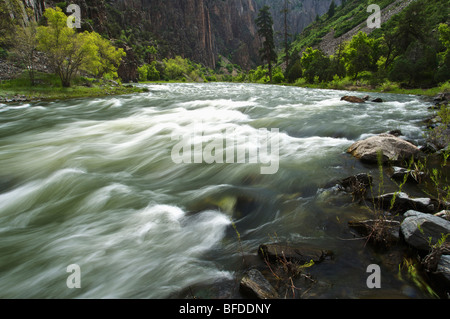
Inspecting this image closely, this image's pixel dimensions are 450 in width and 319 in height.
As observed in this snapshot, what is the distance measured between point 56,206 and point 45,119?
1229 cm

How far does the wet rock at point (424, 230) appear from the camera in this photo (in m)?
2.90

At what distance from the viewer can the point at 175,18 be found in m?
165

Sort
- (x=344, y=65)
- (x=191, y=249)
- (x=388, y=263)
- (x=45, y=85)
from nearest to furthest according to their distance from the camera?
(x=388, y=263) → (x=191, y=249) → (x=45, y=85) → (x=344, y=65)

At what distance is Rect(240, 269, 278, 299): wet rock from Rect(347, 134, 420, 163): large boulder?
5.21 metres

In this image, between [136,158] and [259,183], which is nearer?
[259,183]

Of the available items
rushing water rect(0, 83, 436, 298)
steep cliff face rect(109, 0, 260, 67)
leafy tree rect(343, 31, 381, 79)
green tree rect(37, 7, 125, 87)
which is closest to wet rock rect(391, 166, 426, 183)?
rushing water rect(0, 83, 436, 298)

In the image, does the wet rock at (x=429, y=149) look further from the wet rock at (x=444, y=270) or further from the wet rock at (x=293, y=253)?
the wet rock at (x=293, y=253)

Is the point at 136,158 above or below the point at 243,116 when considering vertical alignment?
below

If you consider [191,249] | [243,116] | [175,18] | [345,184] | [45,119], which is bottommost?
[191,249]

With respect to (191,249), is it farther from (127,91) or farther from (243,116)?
(127,91)

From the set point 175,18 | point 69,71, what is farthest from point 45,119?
point 175,18

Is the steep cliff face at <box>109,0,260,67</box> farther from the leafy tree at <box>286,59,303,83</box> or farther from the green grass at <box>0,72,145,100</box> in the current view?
the green grass at <box>0,72,145,100</box>
